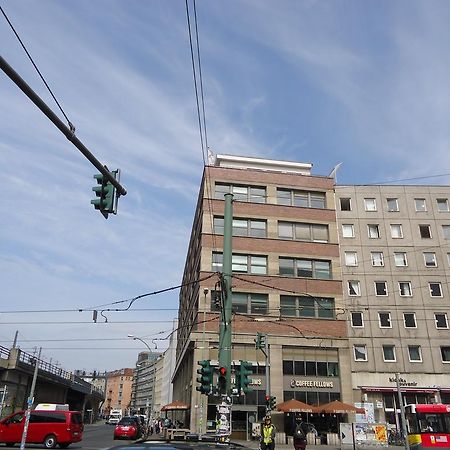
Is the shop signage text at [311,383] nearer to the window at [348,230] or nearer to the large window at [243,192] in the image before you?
the window at [348,230]

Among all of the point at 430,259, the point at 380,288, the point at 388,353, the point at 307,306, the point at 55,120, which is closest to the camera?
the point at 55,120

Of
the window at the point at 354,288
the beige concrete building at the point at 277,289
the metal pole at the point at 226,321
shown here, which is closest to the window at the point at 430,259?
the window at the point at 354,288

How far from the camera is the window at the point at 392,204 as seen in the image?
43875mm

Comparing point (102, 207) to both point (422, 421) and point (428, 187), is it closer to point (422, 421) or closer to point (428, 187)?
point (422, 421)

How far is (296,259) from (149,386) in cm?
12206

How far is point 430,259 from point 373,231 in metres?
5.48

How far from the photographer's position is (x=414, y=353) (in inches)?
1524

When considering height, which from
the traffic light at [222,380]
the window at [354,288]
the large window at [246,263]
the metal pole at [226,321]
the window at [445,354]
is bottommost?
the traffic light at [222,380]

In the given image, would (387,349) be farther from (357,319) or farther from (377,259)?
(377,259)

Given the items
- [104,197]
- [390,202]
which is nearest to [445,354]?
[390,202]

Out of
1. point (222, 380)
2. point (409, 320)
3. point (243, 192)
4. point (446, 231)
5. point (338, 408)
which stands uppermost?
point (243, 192)

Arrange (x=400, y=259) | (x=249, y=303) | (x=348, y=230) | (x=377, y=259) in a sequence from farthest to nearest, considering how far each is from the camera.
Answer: (x=348, y=230), (x=377, y=259), (x=400, y=259), (x=249, y=303)

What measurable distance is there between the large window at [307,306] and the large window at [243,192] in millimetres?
9436

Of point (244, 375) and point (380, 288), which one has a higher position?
point (380, 288)
